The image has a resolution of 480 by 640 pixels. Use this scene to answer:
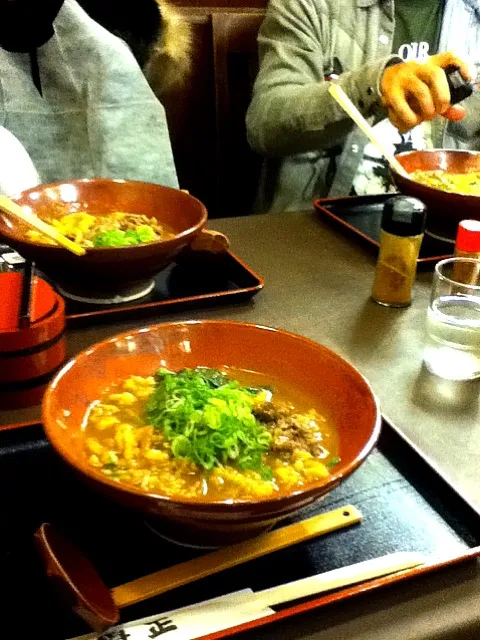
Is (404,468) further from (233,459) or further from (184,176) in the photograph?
(184,176)

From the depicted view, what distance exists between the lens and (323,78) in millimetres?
2285

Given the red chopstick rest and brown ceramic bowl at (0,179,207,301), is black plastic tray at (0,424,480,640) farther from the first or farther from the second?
brown ceramic bowl at (0,179,207,301)

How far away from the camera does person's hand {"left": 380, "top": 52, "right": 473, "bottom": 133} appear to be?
5.38 ft

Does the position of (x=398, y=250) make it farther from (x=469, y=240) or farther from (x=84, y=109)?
(x=84, y=109)

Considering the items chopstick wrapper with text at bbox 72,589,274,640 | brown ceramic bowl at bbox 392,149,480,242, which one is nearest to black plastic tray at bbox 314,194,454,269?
brown ceramic bowl at bbox 392,149,480,242

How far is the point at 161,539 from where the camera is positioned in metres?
0.74

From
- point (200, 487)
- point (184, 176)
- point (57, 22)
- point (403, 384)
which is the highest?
point (57, 22)

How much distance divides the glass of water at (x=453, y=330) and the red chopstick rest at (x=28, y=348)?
566mm

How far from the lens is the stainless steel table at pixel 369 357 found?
0.67m

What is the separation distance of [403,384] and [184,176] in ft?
5.54

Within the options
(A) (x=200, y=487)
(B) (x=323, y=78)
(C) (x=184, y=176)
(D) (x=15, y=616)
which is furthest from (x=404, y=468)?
(C) (x=184, y=176)

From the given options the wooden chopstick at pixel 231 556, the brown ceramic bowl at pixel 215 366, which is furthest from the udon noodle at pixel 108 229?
the wooden chopstick at pixel 231 556

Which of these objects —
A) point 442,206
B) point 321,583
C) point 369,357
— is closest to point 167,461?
point 321,583

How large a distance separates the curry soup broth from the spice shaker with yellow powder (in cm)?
Result: 48
